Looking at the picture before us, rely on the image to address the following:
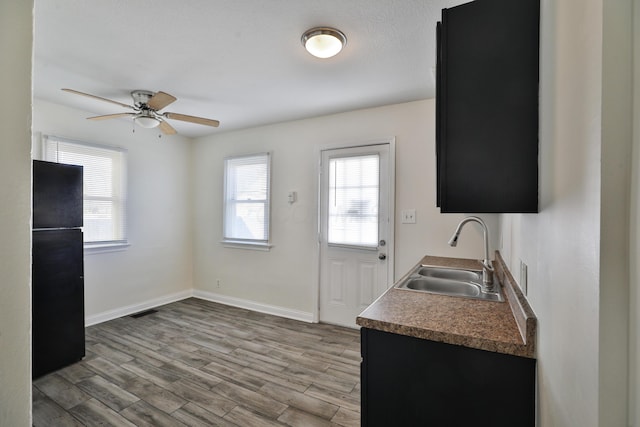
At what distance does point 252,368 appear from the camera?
8.34 feet

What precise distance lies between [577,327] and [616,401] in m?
0.15

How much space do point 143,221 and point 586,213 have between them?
4.58 meters

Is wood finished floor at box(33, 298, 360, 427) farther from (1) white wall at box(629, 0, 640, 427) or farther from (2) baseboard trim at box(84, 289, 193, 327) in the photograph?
(1) white wall at box(629, 0, 640, 427)

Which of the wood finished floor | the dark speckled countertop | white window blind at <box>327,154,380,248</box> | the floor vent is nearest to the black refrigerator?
the wood finished floor

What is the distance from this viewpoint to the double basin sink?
1751mm

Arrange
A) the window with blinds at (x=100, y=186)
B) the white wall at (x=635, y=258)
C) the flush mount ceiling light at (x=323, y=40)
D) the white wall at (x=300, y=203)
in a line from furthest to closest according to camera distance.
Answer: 1. the window with blinds at (x=100, y=186)
2. the white wall at (x=300, y=203)
3. the flush mount ceiling light at (x=323, y=40)
4. the white wall at (x=635, y=258)

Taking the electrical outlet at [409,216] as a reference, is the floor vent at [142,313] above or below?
below

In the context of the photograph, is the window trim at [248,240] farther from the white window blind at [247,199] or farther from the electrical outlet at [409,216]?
the electrical outlet at [409,216]

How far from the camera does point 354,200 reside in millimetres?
3422

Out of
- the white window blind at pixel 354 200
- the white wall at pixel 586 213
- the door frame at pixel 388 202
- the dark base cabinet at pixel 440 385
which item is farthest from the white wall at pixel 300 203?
the white wall at pixel 586 213

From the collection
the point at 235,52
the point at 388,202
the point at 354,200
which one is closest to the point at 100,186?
the point at 235,52

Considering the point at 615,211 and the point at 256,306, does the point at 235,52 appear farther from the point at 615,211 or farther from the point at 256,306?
the point at 256,306

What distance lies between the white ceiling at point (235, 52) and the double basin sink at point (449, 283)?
1646mm

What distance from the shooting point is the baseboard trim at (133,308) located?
350cm
